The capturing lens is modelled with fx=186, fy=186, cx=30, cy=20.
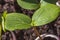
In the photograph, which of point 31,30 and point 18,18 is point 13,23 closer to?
point 18,18

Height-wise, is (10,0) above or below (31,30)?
above

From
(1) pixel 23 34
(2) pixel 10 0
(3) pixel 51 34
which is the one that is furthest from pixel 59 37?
(2) pixel 10 0

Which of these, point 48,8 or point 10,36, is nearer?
point 48,8

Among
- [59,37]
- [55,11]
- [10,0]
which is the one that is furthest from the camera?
[10,0]

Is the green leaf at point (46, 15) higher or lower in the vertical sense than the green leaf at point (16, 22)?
higher
